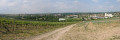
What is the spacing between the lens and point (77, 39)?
1667 cm

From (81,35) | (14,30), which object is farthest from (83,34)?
(14,30)

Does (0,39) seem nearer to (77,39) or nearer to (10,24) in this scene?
(77,39)

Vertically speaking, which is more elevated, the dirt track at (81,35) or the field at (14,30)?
the field at (14,30)

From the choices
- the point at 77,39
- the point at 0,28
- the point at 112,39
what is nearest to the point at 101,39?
the point at 112,39

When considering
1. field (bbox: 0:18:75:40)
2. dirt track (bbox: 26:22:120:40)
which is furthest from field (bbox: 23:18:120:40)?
field (bbox: 0:18:75:40)

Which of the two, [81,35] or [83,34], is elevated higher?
[81,35]

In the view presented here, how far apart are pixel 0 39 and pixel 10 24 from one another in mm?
12187

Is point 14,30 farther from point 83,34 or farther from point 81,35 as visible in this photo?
point 83,34

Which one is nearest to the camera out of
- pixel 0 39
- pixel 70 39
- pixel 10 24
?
pixel 0 39

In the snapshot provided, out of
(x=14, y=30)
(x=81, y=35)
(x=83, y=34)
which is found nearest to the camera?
(x=81, y=35)

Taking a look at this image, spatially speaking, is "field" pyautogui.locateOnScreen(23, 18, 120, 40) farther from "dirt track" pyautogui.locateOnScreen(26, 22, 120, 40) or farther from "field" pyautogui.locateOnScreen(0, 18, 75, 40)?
"field" pyautogui.locateOnScreen(0, 18, 75, 40)

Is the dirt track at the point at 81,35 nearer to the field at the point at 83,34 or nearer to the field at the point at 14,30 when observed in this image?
the field at the point at 83,34

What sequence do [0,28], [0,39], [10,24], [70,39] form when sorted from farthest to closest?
[10,24]
[0,28]
[70,39]
[0,39]

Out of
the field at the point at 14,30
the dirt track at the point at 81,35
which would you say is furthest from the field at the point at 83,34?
the field at the point at 14,30
